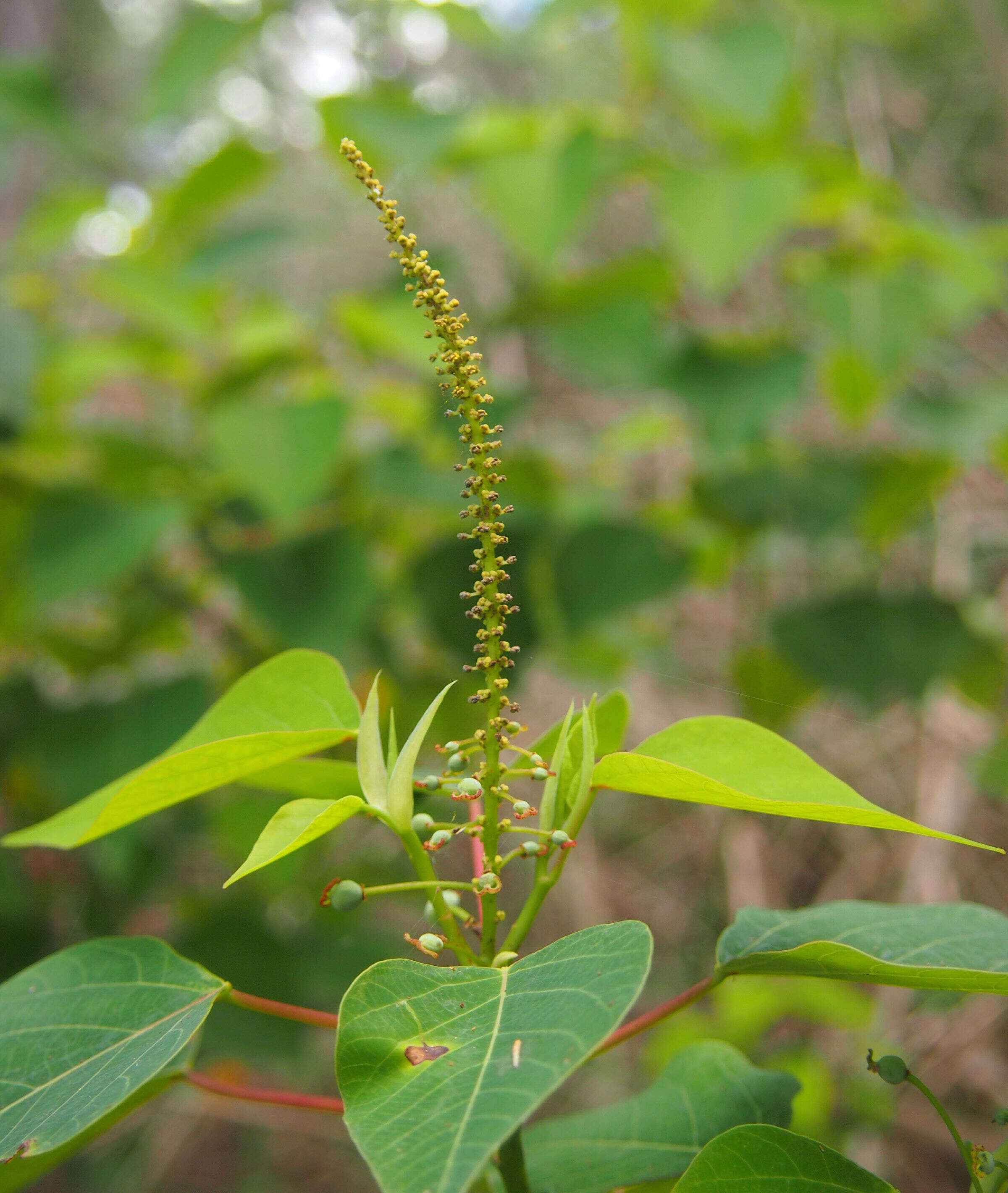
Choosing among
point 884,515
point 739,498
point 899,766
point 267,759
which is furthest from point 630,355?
point 267,759

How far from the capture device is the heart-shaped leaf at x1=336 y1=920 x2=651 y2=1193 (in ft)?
0.51

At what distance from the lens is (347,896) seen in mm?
230

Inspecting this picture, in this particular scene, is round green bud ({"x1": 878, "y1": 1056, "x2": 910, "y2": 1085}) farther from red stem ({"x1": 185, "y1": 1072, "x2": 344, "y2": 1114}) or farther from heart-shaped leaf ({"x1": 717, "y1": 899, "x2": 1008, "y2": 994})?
red stem ({"x1": 185, "y1": 1072, "x2": 344, "y2": 1114})

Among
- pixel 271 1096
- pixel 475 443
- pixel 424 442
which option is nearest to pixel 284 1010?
pixel 271 1096

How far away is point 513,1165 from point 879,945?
0.11 m

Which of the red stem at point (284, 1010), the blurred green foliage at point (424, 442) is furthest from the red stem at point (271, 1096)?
the blurred green foliage at point (424, 442)

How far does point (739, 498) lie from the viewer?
79cm

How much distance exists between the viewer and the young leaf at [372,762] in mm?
231

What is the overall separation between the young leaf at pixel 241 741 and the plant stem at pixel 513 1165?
0.11m

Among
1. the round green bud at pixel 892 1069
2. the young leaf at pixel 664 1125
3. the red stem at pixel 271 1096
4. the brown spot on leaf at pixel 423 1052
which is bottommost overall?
the young leaf at pixel 664 1125

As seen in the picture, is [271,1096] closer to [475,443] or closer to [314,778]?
[314,778]

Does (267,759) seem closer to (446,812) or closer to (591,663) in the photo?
(446,812)

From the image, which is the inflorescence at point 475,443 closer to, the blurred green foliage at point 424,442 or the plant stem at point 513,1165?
the plant stem at point 513,1165

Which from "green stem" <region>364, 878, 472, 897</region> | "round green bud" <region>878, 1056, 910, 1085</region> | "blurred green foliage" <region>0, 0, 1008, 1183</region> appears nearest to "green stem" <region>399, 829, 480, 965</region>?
"green stem" <region>364, 878, 472, 897</region>
